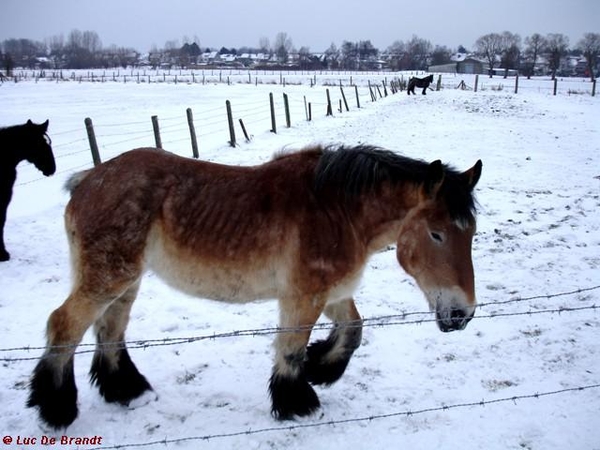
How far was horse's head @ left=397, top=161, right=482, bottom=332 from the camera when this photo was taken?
2945 mm

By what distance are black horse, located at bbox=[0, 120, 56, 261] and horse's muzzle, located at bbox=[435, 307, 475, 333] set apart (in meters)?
5.93

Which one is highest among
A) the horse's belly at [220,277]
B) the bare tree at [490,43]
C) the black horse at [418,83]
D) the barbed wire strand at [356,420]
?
the bare tree at [490,43]

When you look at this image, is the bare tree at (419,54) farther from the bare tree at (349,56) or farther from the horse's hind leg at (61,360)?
the horse's hind leg at (61,360)

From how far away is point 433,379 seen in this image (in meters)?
3.83

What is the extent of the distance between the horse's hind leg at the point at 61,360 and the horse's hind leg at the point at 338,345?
172 cm

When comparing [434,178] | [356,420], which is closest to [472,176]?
[434,178]

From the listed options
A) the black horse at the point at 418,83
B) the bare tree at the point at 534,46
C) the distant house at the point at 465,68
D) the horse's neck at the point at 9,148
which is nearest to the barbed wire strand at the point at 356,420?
the horse's neck at the point at 9,148

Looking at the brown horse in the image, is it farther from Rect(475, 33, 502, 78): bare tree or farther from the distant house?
Rect(475, 33, 502, 78): bare tree

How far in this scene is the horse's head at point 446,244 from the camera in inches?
116

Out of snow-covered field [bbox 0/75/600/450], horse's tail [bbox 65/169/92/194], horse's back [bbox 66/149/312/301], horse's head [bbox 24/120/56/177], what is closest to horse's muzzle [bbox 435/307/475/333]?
snow-covered field [bbox 0/75/600/450]

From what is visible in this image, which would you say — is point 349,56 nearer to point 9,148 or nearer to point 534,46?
point 534,46

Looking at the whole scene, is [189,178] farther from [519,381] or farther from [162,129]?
[162,129]

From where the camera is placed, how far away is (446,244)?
9.85 ft

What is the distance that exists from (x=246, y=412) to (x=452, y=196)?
222cm
